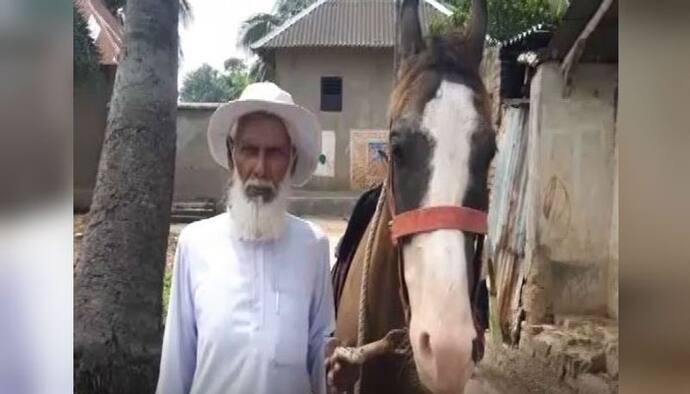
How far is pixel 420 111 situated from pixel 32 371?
1.33m

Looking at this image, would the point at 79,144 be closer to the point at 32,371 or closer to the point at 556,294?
the point at 32,371

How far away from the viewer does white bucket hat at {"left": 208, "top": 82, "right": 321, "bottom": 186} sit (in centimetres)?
262

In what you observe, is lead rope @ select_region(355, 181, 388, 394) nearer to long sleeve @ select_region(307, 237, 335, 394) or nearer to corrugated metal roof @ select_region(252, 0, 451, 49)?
long sleeve @ select_region(307, 237, 335, 394)

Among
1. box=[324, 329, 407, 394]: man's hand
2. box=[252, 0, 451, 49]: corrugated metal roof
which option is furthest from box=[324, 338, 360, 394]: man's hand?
box=[252, 0, 451, 49]: corrugated metal roof

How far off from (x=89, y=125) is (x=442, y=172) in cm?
99

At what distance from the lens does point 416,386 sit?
8.52 ft

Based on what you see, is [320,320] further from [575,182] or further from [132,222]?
[575,182]

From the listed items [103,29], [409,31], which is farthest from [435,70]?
[103,29]

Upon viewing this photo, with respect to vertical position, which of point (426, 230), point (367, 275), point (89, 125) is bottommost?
point (367, 275)

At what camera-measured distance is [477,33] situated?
2.57 metres

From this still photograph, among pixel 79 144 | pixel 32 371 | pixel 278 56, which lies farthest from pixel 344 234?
pixel 32 371

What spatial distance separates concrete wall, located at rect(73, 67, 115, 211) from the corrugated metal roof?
433 mm

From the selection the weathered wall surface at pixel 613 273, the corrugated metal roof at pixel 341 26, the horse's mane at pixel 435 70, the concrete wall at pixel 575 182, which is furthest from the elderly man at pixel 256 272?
the weathered wall surface at pixel 613 273

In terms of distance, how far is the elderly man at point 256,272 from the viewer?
2.62m
